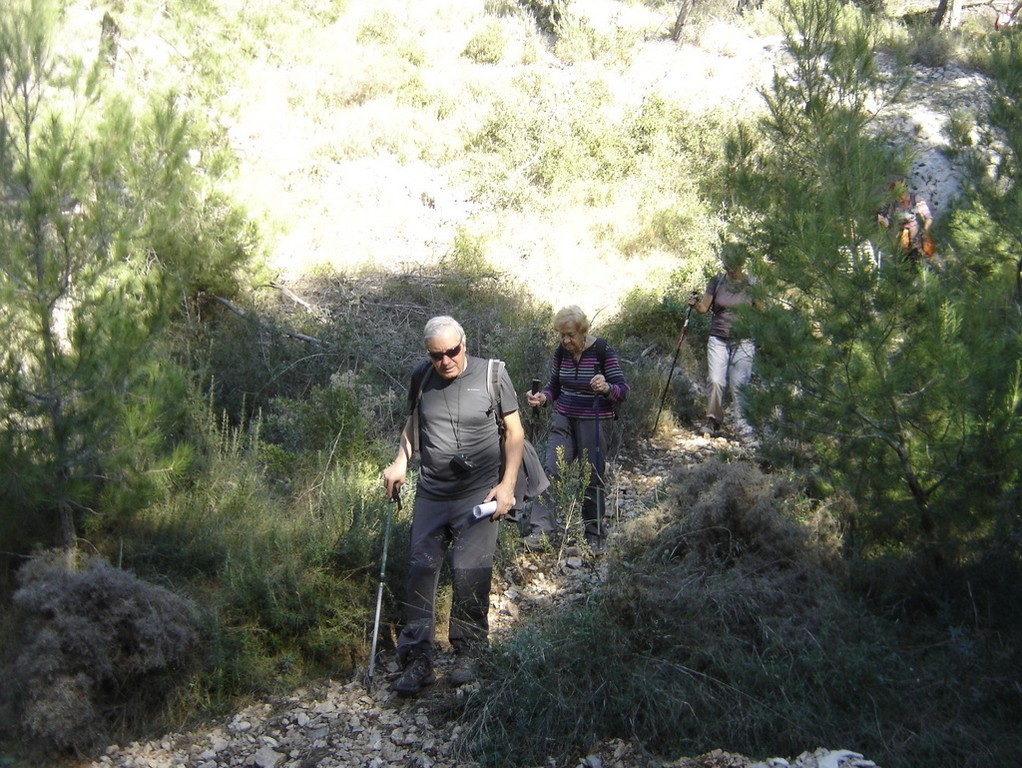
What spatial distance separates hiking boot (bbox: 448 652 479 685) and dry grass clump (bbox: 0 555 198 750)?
1.41 m

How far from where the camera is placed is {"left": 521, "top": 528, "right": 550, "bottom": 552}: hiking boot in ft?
21.1

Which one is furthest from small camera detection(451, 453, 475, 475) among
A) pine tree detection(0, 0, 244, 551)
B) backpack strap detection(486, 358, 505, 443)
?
pine tree detection(0, 0, 244, 551)

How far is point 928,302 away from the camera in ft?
14.5

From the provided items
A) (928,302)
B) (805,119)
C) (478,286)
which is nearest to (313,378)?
(478,286)

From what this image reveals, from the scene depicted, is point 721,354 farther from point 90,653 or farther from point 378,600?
point 90,653

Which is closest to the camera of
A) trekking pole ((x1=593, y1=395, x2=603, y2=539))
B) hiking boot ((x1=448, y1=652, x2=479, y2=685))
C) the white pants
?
hiking boot ((x1=448, y1=652, x2=479, y2=685))

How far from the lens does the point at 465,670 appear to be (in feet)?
16.1

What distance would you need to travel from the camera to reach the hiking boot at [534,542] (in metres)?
6.43

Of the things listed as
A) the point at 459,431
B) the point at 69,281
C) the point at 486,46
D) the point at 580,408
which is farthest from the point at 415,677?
the point at 486,46

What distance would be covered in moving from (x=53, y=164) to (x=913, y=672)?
5.23 m

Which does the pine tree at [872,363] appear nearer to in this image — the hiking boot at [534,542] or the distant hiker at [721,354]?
the hiking boot at [534,542]

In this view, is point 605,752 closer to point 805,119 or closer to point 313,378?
point 805,119

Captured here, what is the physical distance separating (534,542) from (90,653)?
291 cm

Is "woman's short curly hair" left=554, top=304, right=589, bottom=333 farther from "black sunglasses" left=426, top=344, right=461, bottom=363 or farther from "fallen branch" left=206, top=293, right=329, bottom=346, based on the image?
"fallen branch" left=206, top=293, right=329, bottom=346
